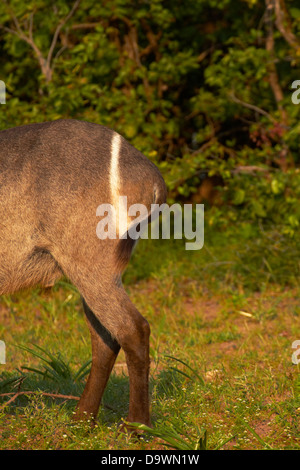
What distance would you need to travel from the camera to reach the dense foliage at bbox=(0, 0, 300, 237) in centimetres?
699

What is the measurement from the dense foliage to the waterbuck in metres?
2.78

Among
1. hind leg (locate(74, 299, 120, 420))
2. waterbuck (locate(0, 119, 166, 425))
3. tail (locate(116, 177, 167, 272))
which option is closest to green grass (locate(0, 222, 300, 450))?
hind leg (locate(74, 299, 120, 420))

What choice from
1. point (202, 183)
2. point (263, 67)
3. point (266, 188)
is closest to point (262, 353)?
point (266, 188)

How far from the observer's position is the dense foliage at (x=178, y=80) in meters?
6.99

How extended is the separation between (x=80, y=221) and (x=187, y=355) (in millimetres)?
1635

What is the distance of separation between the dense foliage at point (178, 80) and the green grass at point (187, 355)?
1.95 feet

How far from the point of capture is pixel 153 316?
6.07m

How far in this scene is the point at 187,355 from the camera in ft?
15.4

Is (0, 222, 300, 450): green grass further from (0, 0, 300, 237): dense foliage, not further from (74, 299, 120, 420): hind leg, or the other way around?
(0, 0, 300, 237): dense foliage

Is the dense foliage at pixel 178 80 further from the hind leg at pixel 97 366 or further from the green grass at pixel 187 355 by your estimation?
the hind leg at pixel 97 366

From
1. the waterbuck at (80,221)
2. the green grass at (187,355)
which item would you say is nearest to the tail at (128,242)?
the waterbuck at (80,221)

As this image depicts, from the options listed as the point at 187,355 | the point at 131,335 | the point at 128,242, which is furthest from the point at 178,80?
the point at 131,335

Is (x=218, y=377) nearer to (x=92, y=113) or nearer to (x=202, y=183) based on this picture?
(x=92, y=113)

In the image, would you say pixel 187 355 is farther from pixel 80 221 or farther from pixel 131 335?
pixel 80 221
